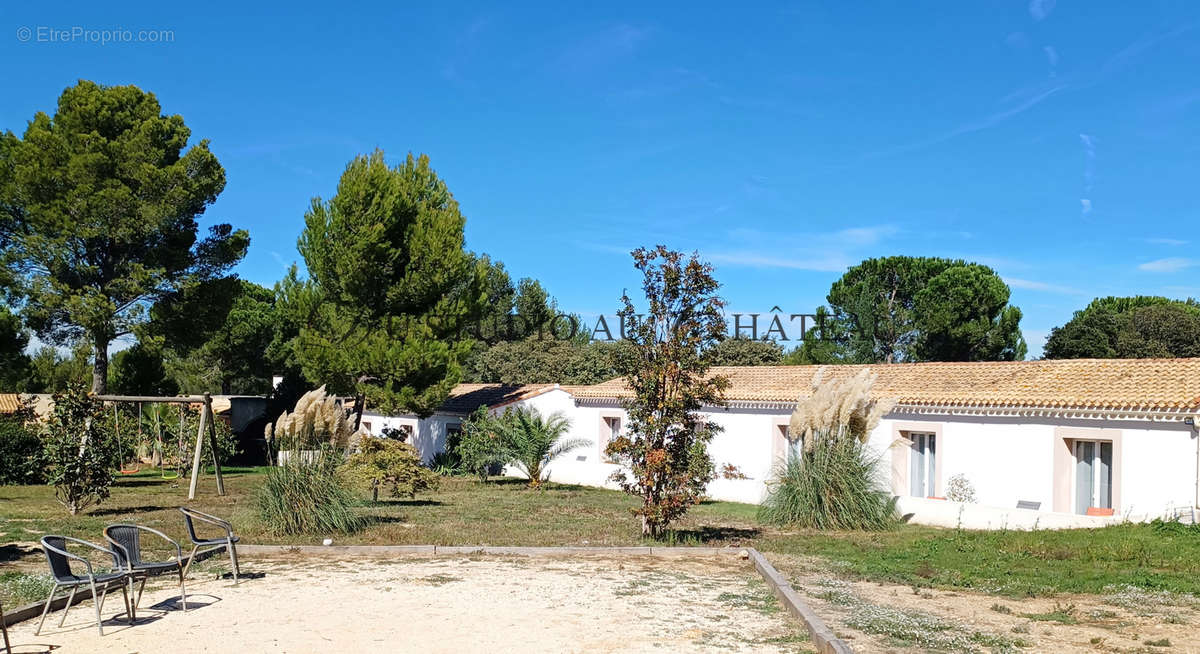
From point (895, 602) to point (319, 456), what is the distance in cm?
831

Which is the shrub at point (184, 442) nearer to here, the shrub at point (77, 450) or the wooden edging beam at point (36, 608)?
the shrub at point (77, 450)

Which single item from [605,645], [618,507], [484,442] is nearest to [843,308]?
[484,442]

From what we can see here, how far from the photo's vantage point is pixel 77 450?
15508mm

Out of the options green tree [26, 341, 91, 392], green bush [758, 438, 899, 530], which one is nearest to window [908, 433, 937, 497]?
green bush [758, 438, 899, 530]

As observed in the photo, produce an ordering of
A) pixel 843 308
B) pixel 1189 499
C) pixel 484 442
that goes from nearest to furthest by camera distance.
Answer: pixel 1189 499
pixel 484 442
pixel 843 308

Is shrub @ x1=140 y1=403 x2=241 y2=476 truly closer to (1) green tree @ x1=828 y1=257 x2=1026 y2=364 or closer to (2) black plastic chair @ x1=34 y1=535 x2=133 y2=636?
(2) black plastic chair @ x1=34 y1=535 x2=133 y2=636

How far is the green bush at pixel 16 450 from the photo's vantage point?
22.7m

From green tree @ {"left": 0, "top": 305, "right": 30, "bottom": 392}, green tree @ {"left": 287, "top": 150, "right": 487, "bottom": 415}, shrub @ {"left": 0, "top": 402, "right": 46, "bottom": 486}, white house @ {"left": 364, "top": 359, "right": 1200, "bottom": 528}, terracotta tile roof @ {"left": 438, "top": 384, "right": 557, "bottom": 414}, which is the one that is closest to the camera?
white house @ {"left": 364, "top": 359, "right": 1200, "bottom": 528}

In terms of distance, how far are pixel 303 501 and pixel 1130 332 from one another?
40.9 m

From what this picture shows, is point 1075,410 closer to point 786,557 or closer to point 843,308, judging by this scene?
point 786,557

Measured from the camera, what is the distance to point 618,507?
19109mm

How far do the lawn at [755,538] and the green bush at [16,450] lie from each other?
398cm

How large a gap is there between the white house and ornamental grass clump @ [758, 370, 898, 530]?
1143 millimetres

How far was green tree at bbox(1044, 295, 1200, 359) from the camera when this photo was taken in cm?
4053
